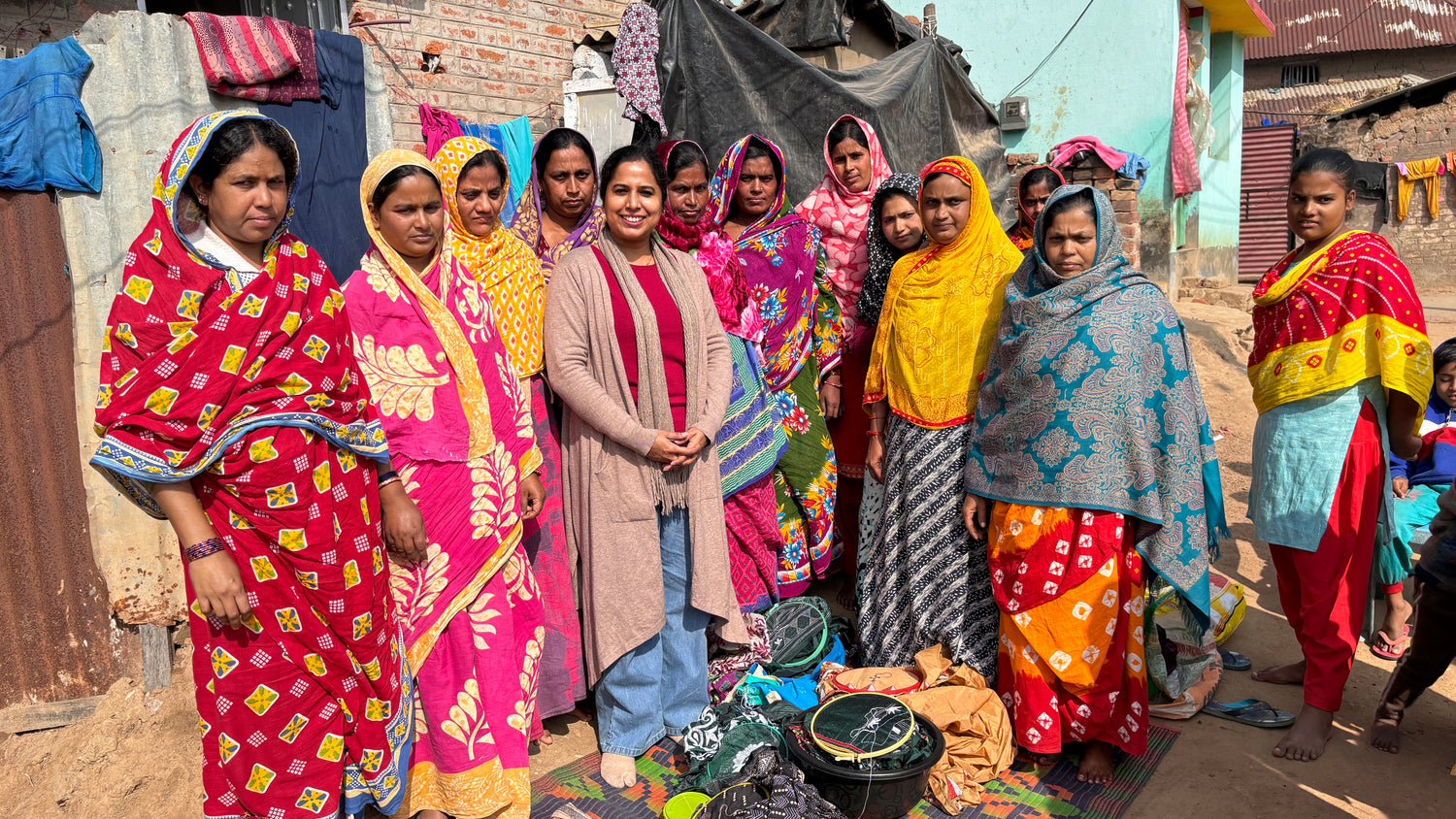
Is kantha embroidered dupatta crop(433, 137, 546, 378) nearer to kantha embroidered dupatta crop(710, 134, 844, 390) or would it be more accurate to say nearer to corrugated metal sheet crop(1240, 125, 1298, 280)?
kantha embroidered dupatta crop(710, 134, 844, 390)

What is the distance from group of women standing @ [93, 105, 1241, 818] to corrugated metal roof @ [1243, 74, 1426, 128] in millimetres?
18257

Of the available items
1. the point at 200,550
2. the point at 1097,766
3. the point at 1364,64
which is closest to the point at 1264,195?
the point at 1364,64

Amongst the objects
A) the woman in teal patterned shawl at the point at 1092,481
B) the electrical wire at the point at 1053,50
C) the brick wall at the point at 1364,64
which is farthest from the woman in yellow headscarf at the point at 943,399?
the brick wall at the point at 1364,64

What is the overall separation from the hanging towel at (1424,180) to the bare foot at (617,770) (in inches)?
675

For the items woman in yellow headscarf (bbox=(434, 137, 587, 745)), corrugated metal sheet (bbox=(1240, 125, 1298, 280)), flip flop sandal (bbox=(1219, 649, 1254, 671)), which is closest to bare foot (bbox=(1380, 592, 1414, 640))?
flip flop sandal (bbox=(1219, 649, 1254, 671))

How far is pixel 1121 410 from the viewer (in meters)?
2.58

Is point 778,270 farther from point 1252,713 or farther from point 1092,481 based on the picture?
point 1252,713

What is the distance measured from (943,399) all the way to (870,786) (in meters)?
1.30

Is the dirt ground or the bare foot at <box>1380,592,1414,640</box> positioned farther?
the bare foot at <box>1380,592,1414,640</box>

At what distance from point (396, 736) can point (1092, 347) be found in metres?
2.21

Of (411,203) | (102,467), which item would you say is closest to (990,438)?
(411,203)

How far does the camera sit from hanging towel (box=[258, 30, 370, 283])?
3586mm

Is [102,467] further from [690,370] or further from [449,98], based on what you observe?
[449,98]

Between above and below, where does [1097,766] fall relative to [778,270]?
below
